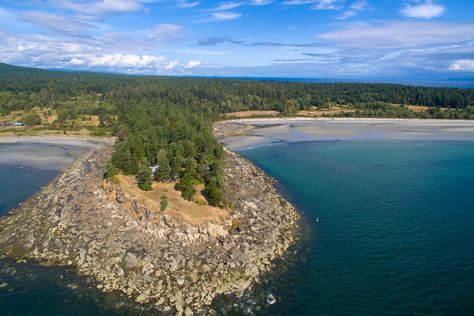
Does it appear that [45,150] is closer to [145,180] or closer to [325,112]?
[145,180]

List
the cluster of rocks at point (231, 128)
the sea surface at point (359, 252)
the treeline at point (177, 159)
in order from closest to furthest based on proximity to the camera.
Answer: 1. the sea surface at point (359, 252)
2. the treeline at point (177, 159)
3. the cluster of rocks at point (231, 128)

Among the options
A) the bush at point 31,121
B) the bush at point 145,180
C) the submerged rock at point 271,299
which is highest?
the bush at point 31,121

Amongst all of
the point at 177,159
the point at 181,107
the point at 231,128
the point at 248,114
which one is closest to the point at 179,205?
the point at 177,159

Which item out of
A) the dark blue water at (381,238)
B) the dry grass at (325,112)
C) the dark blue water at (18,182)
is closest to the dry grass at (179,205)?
the dark blue water at (381,238)

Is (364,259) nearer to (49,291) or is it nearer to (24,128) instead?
(49,291)

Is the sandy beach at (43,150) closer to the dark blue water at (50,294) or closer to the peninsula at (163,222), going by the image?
the peninsula at (163,222)

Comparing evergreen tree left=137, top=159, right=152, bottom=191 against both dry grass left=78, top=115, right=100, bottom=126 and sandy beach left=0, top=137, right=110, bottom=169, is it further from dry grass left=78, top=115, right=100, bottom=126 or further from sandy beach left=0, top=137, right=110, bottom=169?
dry grass left=78, top=115, right=100, bottom=126
